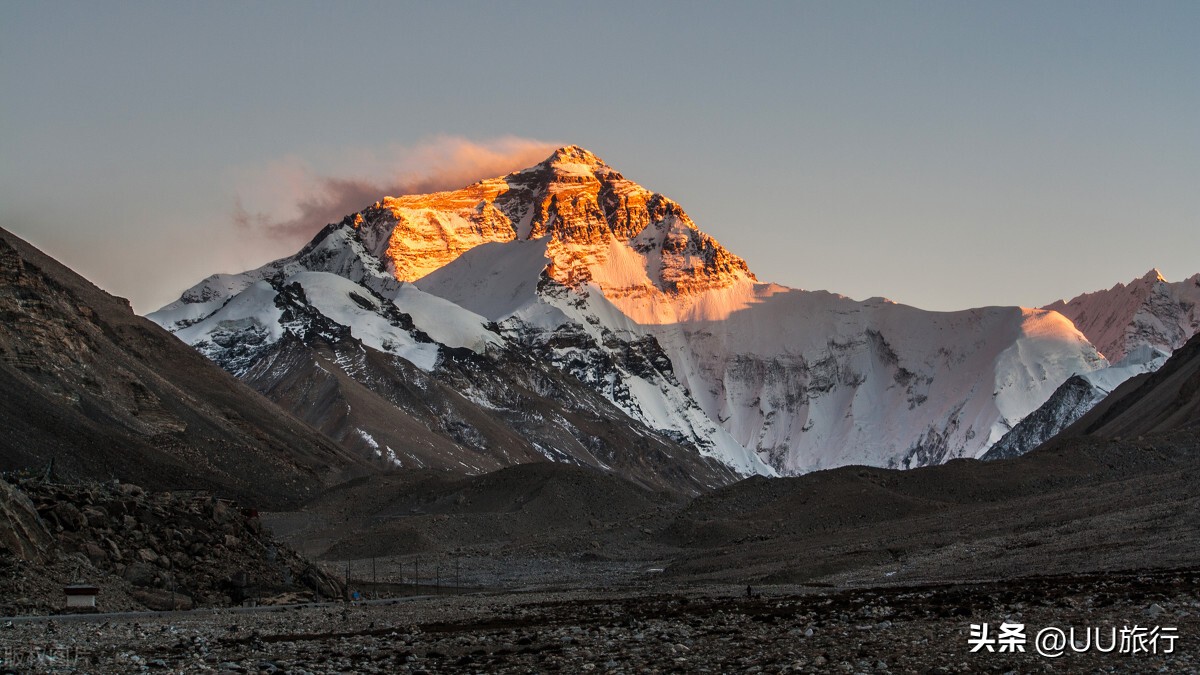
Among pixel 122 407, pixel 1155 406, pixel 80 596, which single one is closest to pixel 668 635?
pixel 80 596

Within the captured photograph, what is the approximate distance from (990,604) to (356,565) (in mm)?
65010

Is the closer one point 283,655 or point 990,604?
point 283,655

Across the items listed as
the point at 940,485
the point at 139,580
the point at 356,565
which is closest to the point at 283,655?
the point at 139,580


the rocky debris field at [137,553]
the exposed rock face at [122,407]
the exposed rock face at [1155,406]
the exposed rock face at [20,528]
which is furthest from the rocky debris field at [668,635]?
the exposed rock face at [122,407]

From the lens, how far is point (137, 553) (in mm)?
48875

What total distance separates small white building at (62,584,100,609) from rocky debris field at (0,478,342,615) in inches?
15.1

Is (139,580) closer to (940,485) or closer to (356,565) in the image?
(356,565)

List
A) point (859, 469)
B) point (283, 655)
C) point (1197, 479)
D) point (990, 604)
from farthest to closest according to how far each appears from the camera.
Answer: point (859, 469) → point (1197, 479) → point (990, 604) → point (283, 655)

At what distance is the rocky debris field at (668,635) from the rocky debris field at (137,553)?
2841 mm

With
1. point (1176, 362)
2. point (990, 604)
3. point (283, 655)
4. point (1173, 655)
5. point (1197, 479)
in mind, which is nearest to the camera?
point (1173, 655)

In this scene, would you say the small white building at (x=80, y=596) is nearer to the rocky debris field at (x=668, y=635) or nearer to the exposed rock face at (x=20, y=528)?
the rocky debris field at (x=668, y=635)

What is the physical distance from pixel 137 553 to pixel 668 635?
20774 mm

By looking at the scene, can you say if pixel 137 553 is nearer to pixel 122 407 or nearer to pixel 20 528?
pixel 20 528

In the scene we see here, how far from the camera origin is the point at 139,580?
47.9m
